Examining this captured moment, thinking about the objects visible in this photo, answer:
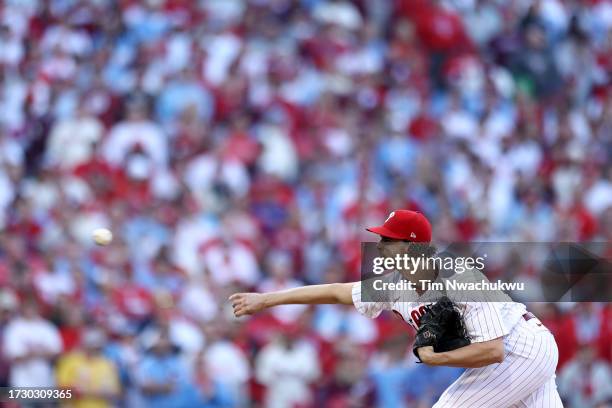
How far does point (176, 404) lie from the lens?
912cm

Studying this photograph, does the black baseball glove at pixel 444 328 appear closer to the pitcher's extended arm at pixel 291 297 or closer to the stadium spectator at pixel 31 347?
the pitcher's extended arm at pixel 291 297

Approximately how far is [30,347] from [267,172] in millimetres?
3341

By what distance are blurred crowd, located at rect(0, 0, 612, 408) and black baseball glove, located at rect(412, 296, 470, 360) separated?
3713 mm

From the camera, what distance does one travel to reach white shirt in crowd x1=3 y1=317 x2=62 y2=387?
9.16 meters

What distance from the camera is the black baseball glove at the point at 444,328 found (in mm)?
5535

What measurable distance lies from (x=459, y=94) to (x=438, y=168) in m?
1.31

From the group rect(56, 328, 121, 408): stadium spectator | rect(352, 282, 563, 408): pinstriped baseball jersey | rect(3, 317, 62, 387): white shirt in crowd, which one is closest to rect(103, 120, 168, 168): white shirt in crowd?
rect(3, 317, 62, 387): white shirt in crowd

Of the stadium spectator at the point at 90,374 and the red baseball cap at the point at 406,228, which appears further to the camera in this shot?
the stadium spectator at the point at 90,374

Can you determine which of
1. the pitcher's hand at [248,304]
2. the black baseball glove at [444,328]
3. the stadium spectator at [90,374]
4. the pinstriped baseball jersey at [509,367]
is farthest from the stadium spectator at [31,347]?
the black baseball glove at [444,328]

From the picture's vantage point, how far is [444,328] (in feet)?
18.3

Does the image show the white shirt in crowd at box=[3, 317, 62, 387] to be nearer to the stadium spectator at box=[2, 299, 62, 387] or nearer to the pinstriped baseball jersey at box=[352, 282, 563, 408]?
the stadium spectator at box=[2, 299, 62, 387]

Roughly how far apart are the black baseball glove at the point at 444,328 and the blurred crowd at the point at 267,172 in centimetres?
371

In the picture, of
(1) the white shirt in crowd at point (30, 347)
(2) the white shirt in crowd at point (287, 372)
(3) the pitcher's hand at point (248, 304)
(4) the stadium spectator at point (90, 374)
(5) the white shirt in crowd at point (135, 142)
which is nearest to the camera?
(3) the pitcher's hand at point (248, 304)

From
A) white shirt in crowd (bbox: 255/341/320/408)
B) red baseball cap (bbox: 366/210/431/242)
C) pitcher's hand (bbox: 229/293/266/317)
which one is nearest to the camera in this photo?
red baseball cap (bbox: 366/210/431/242)
